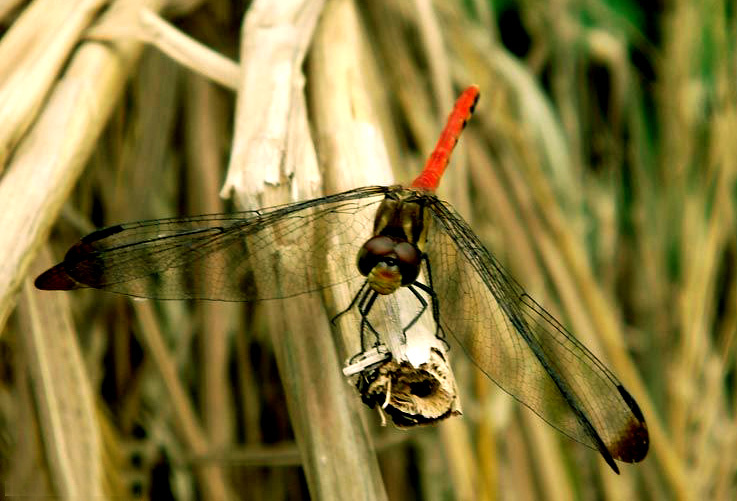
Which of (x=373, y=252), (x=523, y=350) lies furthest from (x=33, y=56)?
(x=523, y=350)

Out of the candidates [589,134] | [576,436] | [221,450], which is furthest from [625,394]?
[589,134]

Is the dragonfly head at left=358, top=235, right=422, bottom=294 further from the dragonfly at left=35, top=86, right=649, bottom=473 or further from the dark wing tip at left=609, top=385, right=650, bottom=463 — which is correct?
the dark wing tip at left=609, top=385, right=650, bottom=463

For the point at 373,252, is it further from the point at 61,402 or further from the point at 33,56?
the point at 33,56

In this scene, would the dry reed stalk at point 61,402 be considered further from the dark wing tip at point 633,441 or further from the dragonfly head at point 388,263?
the dark wing tip at point 633,441

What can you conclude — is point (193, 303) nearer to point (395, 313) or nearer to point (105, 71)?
point (105, 71)

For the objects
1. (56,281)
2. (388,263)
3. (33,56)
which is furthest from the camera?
(33,56)

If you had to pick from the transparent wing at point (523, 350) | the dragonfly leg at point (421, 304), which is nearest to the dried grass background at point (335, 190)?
the dragonfly leg at point (421, 304)

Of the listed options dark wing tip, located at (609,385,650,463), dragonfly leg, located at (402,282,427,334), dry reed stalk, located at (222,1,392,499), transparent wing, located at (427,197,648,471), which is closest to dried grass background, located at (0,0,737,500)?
dry reed stalk, located at (222,1,392,499)

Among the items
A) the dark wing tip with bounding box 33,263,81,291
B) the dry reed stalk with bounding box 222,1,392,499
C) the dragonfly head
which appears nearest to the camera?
the dry reed stalk with bounding box 222,1,392,499
